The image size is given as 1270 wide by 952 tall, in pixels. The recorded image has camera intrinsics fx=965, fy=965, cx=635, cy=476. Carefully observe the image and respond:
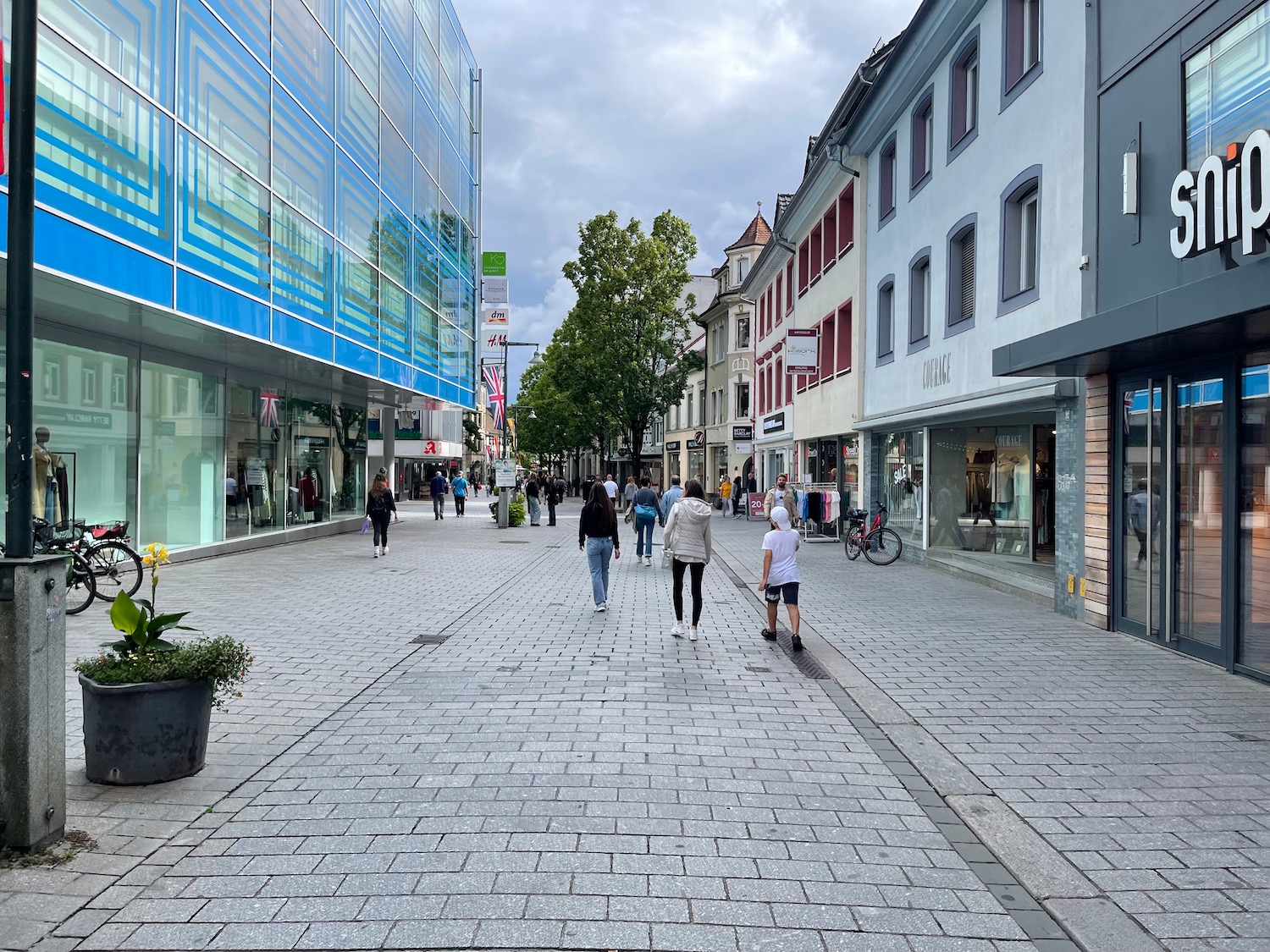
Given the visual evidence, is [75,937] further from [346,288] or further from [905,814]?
[346,288]

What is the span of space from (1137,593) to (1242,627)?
1689mm

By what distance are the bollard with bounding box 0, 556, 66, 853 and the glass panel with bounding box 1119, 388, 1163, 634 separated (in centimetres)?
916

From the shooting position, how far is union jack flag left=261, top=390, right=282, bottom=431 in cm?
2042

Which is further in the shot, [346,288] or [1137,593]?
[346,288]

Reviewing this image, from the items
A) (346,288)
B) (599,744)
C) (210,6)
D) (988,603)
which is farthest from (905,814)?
(346,288)

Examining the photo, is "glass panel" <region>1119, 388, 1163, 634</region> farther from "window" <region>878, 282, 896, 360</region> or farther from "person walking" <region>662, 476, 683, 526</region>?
"window" <region>878, 282, 896, 360</region>

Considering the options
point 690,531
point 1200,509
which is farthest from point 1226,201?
point 690,531

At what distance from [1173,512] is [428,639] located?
7.22 meters

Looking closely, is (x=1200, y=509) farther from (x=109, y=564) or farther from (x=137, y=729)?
(x=109, y=564)

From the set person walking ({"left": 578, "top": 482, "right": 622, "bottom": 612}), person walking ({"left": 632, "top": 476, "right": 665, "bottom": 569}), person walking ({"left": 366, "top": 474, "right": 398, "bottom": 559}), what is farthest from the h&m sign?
person walking ({"left": 366, "top": 474, "right": 398, "bottom": 559})

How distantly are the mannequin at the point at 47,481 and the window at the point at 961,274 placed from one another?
13.3m

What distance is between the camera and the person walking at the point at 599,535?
1151 cm

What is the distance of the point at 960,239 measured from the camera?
625 inches

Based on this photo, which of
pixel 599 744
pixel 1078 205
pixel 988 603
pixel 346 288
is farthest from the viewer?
pixel 346 288
